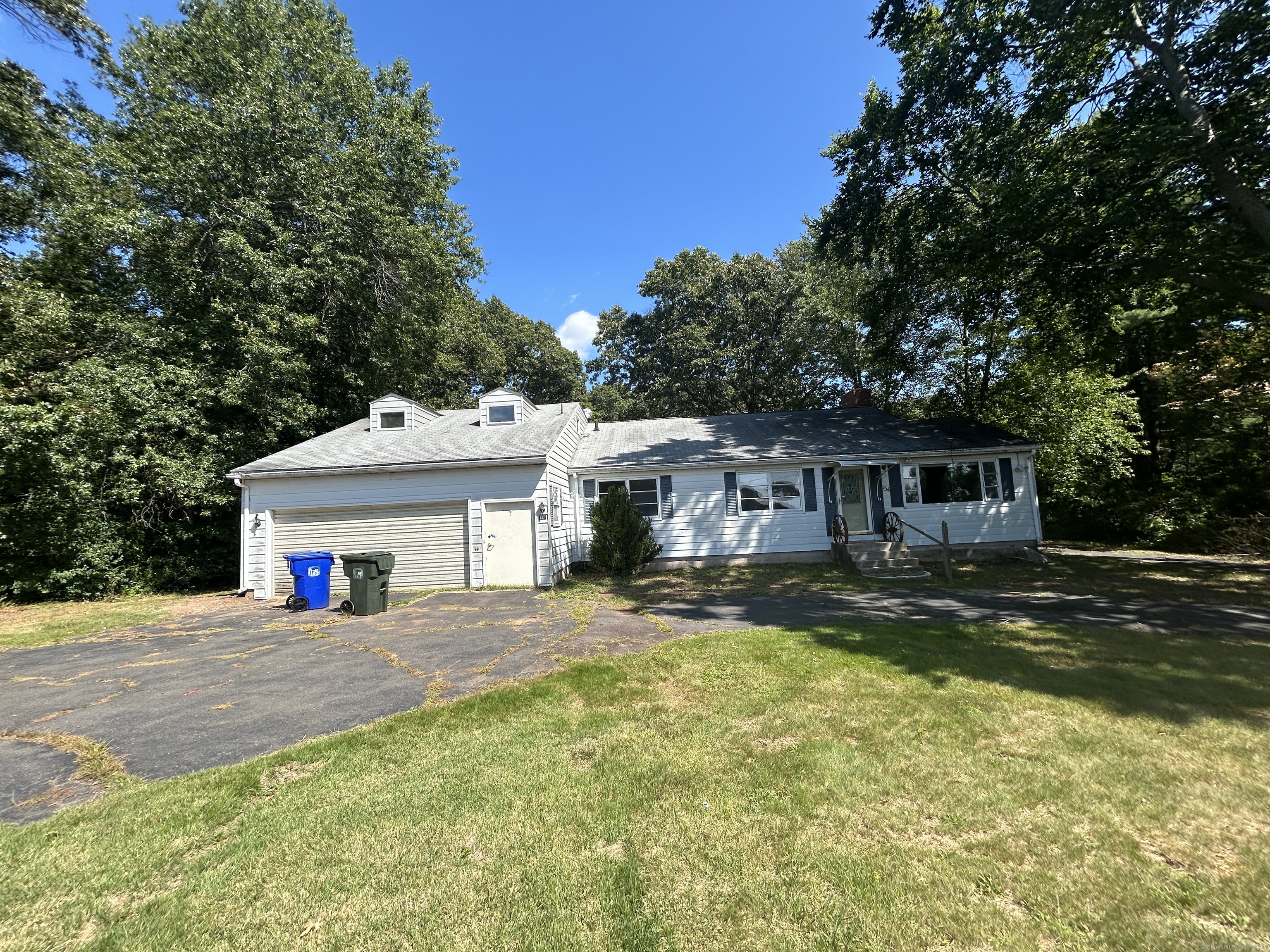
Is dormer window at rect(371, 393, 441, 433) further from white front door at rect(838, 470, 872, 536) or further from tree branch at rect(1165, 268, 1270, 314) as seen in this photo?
tree branch at rect(1165, 268, 1270, 314)

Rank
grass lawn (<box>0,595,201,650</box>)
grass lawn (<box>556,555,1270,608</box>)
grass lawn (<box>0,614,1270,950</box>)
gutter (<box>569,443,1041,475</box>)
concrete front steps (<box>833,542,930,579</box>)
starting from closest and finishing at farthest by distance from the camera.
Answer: grass lawn (<box>0,614,1270,950</box>) → grass lawn (<box>0,595,201,650</box>) → grass lawn (<box>556,555,1270,608</box>) → concrete front steps (<box>833,542,930,579</box>) → gutter (<box>569,443,1041,475</box>)

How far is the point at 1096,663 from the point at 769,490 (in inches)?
358

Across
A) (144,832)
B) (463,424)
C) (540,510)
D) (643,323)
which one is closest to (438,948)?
(144,832)

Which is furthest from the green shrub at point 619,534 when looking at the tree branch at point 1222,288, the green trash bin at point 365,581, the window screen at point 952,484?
the tree branch at point 1222,288

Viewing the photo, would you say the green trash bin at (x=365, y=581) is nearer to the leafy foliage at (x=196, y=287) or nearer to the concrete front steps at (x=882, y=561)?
the leafy foliage at (x=196, y=287)

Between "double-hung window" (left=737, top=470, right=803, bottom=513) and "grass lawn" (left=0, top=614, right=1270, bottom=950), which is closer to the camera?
"grass lawn" (left=0, top=614, right=1270, bottom=950)

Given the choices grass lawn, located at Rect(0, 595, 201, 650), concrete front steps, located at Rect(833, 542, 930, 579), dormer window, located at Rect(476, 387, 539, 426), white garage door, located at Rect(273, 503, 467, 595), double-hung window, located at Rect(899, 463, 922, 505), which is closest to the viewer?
grass lawn, located at Rect(0, 595, 201, 650)

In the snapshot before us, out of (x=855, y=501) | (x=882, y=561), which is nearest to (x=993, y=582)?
(x=882, y=561)

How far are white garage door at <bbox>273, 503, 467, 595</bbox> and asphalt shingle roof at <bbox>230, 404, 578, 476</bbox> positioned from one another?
3.80 feet

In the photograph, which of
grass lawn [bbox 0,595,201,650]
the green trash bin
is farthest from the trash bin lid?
grass lawn [bbox 0,595,201,650]

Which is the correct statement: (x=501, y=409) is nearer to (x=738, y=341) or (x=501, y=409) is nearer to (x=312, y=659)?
(x=312, y=659)

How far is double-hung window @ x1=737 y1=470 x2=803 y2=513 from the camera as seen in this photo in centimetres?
1412

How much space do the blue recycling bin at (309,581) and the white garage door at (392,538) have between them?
1767 millimetres

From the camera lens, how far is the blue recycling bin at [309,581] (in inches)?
407
